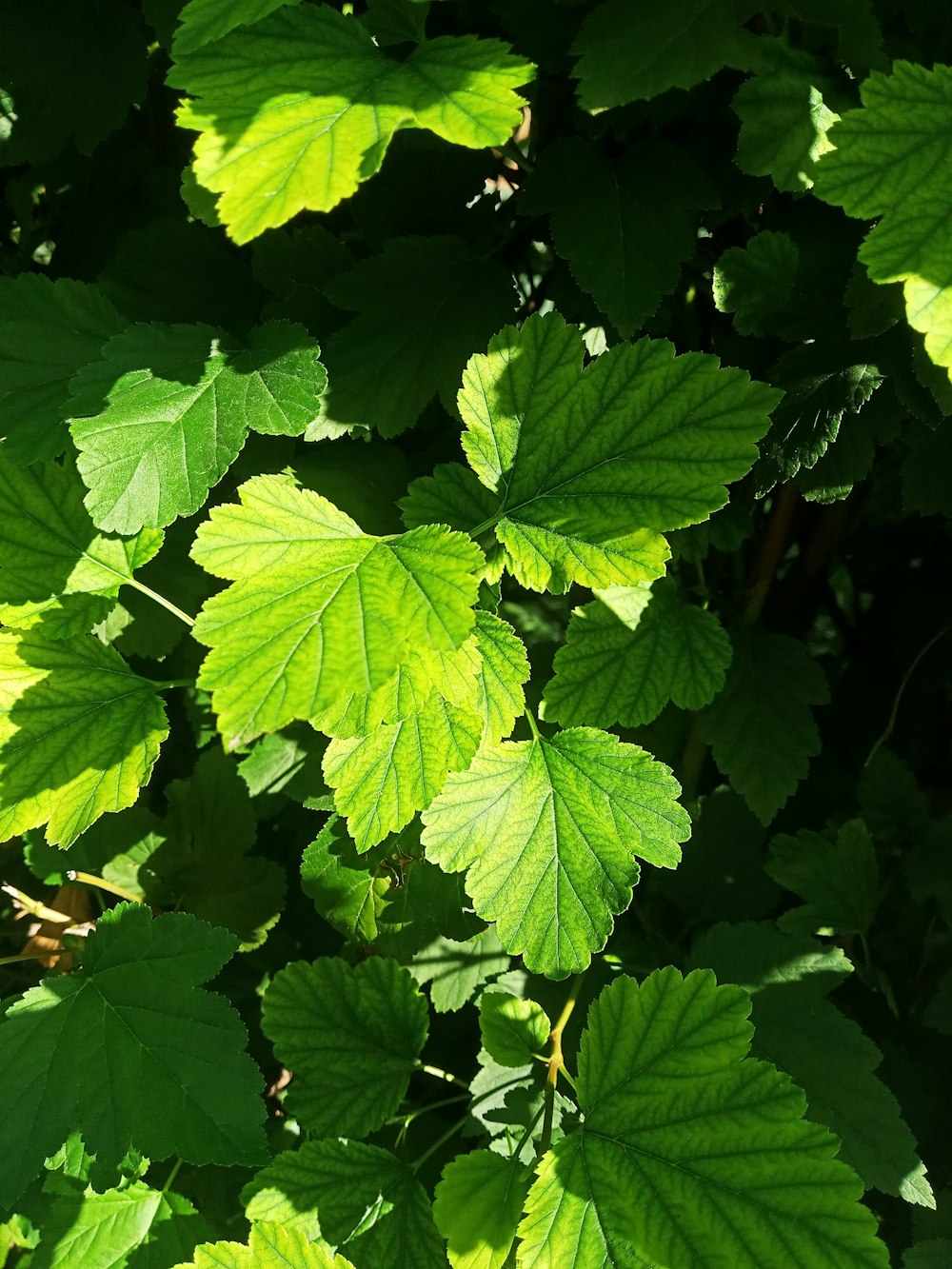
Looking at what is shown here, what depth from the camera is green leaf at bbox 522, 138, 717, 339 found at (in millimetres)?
931

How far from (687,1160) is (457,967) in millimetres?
439

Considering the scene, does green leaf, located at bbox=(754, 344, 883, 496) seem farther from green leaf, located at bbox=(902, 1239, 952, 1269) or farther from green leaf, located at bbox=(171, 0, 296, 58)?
green leaf, located at bbox=(902, 1239, 952, 1269)

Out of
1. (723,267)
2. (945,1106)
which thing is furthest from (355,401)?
(945,1106)

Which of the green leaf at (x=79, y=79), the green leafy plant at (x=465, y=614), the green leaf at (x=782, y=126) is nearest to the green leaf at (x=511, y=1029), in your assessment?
the green leafy plant at (x=465, y=614)

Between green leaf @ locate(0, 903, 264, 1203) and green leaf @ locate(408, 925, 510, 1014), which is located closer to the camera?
green leaf @ locate(0, 903, 264, 1203)

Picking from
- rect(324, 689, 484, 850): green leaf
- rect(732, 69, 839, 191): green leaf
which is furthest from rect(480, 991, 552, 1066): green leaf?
rect(732, 69, 839, 191): green leaf

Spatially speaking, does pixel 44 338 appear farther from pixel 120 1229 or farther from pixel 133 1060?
pixel 120 1229

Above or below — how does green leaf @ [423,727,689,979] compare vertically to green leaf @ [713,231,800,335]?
below

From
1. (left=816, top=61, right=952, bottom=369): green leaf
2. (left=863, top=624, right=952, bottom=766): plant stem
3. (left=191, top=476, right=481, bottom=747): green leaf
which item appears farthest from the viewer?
(left=863, top=624, right=952, bottom=766): plant stem

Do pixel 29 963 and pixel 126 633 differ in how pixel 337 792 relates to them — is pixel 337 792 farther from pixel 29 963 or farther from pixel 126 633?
pixel 29 963

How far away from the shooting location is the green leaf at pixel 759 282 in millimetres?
940

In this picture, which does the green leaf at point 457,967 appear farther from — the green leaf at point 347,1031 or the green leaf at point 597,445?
the green leaf at point 597,445

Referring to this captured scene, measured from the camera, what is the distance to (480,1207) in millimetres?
840

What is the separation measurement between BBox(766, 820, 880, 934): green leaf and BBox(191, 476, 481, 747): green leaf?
70 cm
